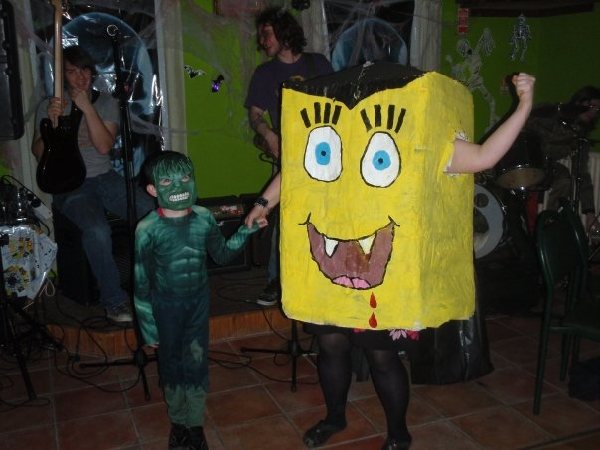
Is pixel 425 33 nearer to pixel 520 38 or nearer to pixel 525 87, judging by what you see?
pixel 520 38

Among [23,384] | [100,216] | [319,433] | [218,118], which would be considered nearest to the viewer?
[319,433]

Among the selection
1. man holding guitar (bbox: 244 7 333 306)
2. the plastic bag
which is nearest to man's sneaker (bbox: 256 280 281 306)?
man holding guitar (bbox: 244 7 333 306)

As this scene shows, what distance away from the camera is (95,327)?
313cm

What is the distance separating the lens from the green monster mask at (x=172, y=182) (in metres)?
1.93

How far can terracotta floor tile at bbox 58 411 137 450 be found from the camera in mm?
2324

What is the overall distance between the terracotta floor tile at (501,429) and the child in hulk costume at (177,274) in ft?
3.64

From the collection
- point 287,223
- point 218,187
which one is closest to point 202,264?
point 287,223

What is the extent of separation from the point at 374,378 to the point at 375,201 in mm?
674

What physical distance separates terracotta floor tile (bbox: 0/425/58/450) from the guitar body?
1.26m

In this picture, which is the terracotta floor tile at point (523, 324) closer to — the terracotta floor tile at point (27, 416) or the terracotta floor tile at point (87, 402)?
the terracotta floor tile at point (87, 402)

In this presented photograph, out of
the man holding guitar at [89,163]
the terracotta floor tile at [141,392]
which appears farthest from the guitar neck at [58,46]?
the terracotta floor tile at [141,392]

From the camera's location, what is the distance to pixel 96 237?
3.16 m

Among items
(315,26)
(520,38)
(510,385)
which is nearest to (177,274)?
(510,385)

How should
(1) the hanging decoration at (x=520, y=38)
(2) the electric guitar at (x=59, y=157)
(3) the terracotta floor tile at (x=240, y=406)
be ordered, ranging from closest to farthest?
1. (3) the terracotta floor tile at (x=240, y=406)
2. (2) the electric guitar at (x=59, y=157)
3. (1) the hanging decoration at (x=520, y=38)
